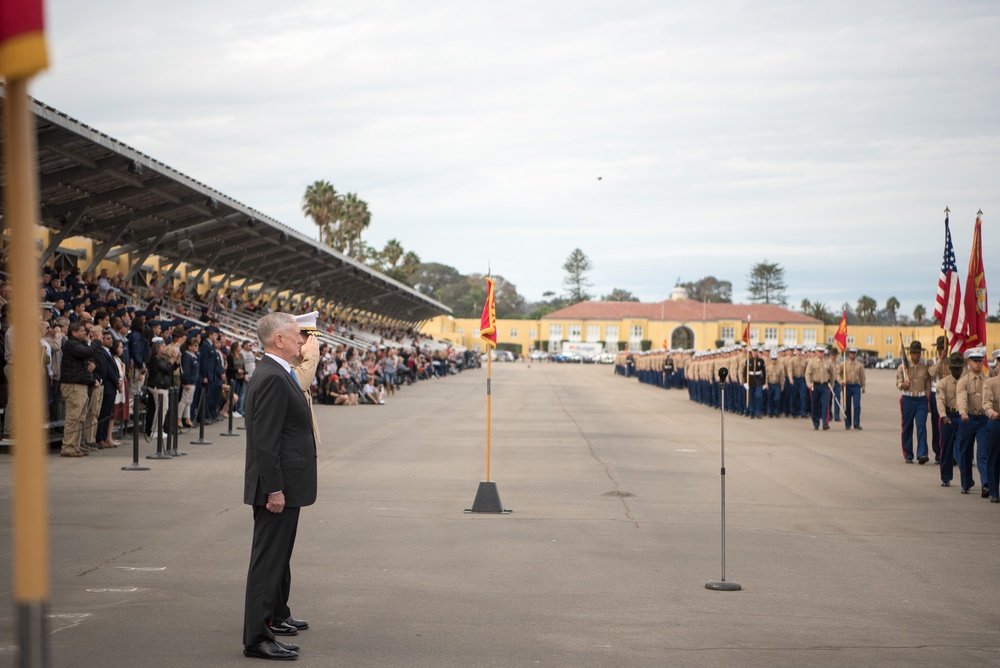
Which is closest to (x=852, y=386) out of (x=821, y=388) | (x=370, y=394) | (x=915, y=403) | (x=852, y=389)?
(x=852, y=389)

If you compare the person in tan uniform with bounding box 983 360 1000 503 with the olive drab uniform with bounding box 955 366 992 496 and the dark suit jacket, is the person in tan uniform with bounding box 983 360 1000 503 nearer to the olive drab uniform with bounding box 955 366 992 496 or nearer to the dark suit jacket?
the olive drab uniform with bounding box 955 366 992 496

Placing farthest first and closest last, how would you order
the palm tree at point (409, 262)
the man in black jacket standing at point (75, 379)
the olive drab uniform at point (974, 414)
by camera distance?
1. the palm tree at point (409, 262)
2. the man in black jacket standing at point (75, 379)
3. the olive drab uniform at point (974, 414)

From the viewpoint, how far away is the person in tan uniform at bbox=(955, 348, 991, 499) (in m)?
13.5

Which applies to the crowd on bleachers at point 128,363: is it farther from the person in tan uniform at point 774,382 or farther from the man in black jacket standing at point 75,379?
the person in tan uniform at point 774,382

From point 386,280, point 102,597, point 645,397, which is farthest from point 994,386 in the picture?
point 386,280

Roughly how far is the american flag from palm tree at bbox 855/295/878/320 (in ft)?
544

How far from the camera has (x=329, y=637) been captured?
650cm

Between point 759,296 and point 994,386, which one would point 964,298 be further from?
point 759,296

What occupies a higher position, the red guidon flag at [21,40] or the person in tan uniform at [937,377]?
the red guidon flag at [21,40]

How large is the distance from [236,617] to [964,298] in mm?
14117

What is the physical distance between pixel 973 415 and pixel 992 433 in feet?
2.18

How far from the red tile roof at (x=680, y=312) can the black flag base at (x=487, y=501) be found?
427 feet

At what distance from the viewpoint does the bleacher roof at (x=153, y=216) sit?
2234 centimetres

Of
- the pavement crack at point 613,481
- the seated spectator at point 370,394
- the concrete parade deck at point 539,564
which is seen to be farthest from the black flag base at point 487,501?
the seated spectator at point 370,394
